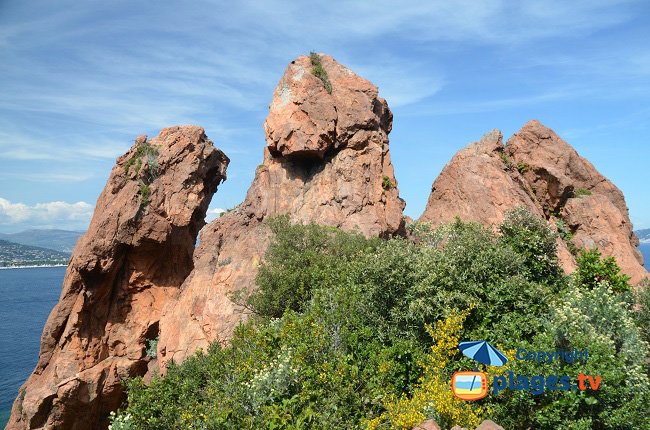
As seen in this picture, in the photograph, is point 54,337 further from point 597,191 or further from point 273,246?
point 597,191

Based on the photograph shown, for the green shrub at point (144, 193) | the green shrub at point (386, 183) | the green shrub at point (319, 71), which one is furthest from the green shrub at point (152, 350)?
the green shrub at point (319, 71)

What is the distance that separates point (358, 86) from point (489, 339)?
19.0 metres

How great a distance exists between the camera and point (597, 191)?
35.3 meters

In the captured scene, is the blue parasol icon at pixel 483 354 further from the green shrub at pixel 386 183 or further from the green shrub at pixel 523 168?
the green shrub at pixel 523 168

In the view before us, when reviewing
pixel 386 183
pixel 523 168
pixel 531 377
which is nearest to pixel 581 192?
pixel 523 168

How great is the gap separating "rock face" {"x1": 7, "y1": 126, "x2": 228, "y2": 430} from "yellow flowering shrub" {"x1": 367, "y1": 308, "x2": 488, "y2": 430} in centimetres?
2170

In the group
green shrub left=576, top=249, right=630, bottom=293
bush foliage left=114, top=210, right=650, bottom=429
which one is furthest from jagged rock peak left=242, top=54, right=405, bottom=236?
green shrub left=576, top=249, right=630, bottom=293

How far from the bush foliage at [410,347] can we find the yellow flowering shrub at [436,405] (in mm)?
39

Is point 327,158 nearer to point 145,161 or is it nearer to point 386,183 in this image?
point 386,183

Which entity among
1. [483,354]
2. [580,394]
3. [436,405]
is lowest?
[436,405]

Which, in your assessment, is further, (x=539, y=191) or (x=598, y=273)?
(x=539, y=191)

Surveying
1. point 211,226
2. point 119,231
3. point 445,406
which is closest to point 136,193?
point 119,231

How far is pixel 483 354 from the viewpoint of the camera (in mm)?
13414

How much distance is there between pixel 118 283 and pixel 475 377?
2643 cm
